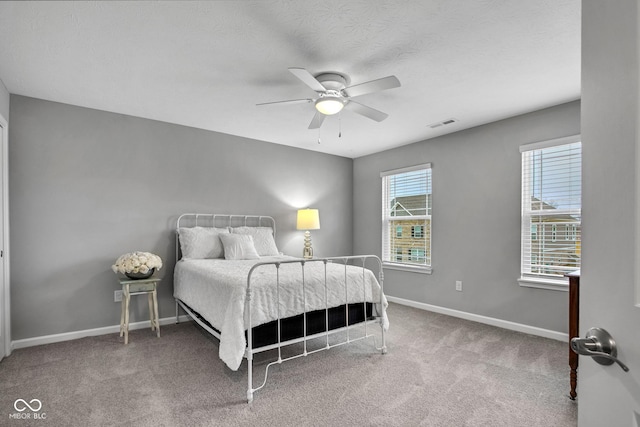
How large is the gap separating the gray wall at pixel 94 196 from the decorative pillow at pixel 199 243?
28 cm

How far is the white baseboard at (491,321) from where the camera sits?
3.38m

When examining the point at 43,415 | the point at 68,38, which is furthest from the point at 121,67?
the point at 43,415

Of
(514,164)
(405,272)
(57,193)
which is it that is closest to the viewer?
(57,193)

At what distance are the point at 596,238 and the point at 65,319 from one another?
4.26 meters

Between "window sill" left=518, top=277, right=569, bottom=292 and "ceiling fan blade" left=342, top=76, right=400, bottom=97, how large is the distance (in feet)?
8.68

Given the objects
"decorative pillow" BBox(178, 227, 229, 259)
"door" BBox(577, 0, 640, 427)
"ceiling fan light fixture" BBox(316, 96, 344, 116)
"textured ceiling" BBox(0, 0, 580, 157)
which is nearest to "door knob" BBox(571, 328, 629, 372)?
"door" BBox(577, 0, 640, 427)

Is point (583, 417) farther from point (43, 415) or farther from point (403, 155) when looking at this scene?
point (403, 155)

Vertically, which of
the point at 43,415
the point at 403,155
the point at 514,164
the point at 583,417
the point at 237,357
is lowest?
the point at 43,415

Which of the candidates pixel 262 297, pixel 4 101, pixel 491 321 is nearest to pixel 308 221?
pixel 262 297

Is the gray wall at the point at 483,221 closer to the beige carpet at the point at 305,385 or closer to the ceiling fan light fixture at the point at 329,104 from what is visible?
the beige carpet at the point at 305,385

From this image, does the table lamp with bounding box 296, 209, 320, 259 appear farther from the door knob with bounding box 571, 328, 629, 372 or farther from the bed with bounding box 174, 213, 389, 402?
the door knob with bounding box 571, 328, 629, 372

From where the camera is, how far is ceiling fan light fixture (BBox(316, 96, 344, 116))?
2574 millimetres

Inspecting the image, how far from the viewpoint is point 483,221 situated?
4027mm

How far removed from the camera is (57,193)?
335cm
